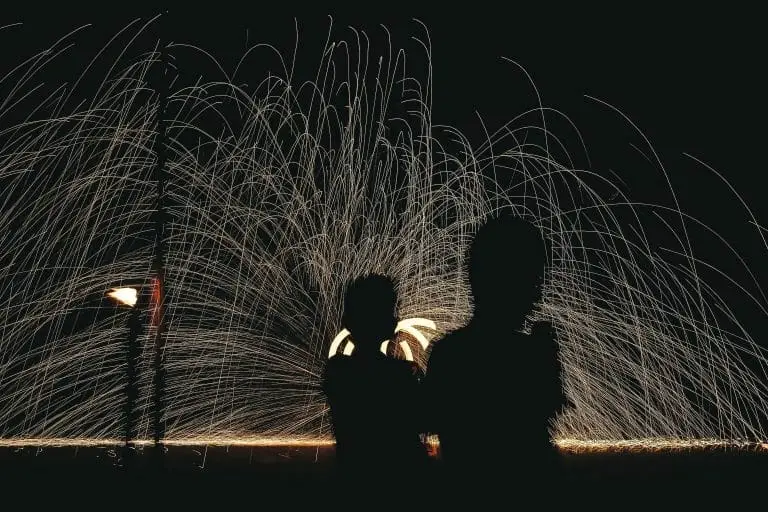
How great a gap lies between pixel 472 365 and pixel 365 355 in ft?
2.21

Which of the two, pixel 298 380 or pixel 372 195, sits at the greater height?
pixel 372 195

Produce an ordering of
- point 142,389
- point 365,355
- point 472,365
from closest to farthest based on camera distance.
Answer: point 472,365
point 365,355
point 142,389

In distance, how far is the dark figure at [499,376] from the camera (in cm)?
221

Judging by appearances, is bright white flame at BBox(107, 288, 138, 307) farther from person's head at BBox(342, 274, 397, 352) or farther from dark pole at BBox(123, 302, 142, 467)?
person's head at BBox(342, 274, 397, 352)

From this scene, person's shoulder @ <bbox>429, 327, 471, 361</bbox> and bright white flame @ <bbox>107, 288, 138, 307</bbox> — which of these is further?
bright white flame @ <bbox>107, 288, 138, 307</bbox>

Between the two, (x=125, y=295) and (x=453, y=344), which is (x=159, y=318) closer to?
(x=125, y=295)

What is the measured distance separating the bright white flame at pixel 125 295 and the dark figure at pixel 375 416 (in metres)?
4.46

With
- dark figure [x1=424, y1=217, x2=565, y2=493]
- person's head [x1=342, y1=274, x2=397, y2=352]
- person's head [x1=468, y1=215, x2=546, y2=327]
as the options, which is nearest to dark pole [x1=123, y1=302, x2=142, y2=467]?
person's head [x1=342, y1=274, x2=397, y2=352]

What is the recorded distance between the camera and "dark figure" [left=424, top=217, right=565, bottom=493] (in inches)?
87.0

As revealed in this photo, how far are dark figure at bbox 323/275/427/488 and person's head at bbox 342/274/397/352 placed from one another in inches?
3.8

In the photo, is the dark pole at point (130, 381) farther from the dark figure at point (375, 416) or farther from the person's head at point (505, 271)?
the person's head at point (505, 271)

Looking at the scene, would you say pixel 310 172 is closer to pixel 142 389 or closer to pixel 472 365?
pixel 142 389

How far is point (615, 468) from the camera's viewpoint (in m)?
5.86

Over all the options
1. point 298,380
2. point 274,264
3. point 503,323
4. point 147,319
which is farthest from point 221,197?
point 503,323
